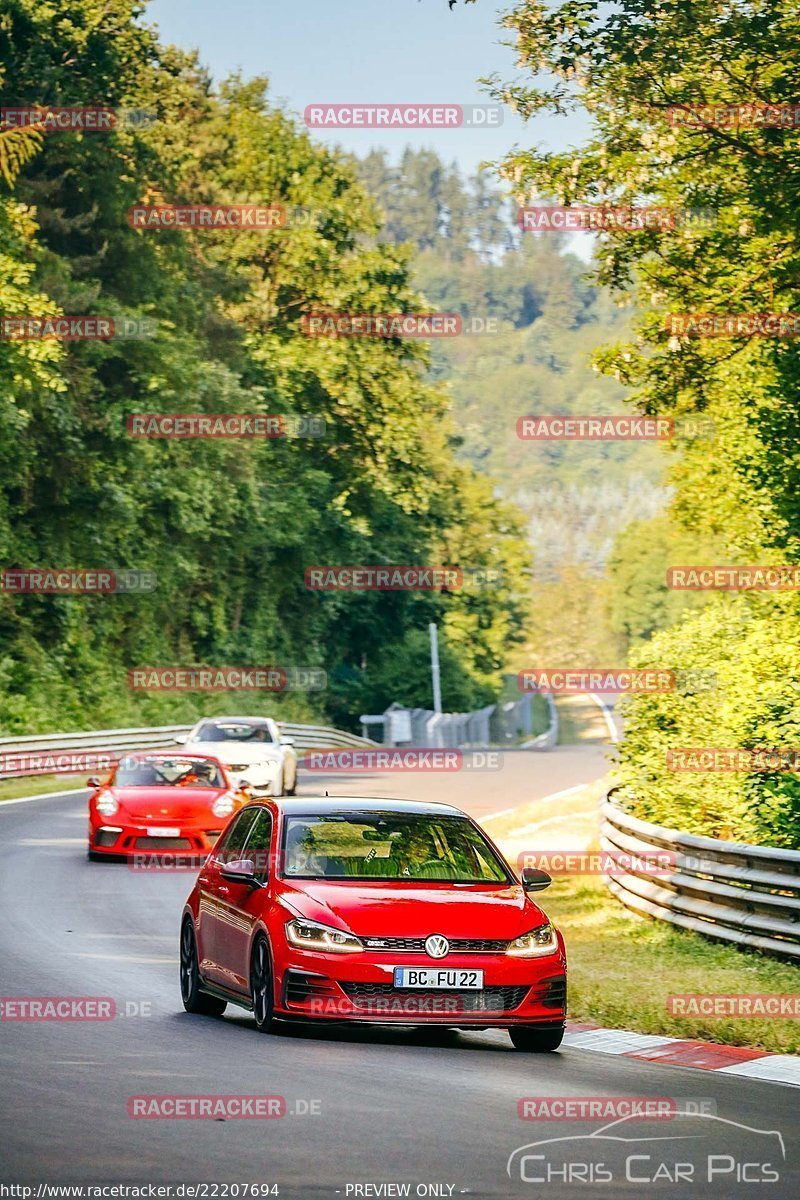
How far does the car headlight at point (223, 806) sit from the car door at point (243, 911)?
11378mm

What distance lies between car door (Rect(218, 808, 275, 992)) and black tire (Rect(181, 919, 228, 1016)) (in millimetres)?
562

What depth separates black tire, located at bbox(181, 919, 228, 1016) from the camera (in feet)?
42.6

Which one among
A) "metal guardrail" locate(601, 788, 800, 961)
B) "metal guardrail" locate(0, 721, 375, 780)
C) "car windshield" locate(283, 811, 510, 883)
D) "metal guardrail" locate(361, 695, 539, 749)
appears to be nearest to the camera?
"car windshield" locate(283, 811, 510, 883)

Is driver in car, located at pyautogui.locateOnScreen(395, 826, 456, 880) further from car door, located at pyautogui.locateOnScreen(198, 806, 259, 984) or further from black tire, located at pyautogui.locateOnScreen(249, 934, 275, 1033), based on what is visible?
car door, located at pyautogui.locateOnScreen(198, 806, 259, 984)

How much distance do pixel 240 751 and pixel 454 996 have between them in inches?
835

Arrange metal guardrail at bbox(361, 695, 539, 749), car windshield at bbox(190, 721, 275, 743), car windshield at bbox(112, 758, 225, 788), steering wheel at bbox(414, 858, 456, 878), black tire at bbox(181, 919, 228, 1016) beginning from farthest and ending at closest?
metal guardrail at bbox(361, 695, 539, 749) → car windshield at bbox(190, 721, 275, 743) → car windshield at bbox(112, 758, 225, 788) → black tire at bbox(181, 919, 228, 1016) → steering wheel at bbox(414, 858, 456, 878)

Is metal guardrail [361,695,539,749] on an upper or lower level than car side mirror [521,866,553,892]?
lower

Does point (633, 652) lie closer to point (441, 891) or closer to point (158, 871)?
point (158, 871)

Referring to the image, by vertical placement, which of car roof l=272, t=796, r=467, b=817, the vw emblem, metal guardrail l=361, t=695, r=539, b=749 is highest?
car roof l=272, t=796, r=467, b=817

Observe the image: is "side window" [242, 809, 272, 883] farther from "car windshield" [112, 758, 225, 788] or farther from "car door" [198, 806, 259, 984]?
"car windshield" [112, 758, 225, 788]

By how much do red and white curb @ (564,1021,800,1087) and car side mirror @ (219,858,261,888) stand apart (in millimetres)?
2147

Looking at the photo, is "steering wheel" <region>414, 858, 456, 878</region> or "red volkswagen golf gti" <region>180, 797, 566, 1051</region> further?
"steering wheel" <region>414, 858, 456, 878</region>

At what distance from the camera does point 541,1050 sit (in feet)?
38.1

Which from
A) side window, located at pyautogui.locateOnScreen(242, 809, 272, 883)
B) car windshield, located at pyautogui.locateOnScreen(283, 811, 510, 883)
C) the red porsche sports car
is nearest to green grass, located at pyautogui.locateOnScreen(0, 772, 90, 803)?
the red porsche sports car
